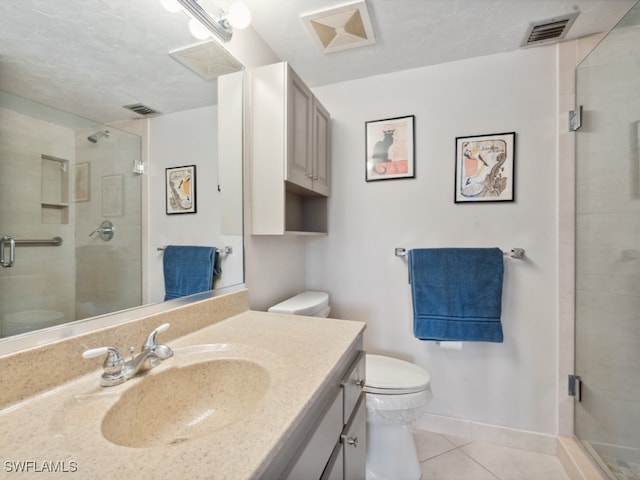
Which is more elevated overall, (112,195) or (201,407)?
(112,195)

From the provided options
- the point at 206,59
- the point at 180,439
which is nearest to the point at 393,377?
the point at 180,439

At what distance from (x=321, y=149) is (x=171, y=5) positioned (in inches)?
37.5

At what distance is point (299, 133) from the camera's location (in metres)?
1.40

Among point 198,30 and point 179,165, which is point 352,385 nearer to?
point 179,165

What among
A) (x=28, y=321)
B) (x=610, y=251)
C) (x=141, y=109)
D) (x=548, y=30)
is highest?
(x=548, y=30)

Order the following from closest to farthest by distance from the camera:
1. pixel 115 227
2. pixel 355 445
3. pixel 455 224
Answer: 1. pixel 115 227
2. pixel 355 445
3. pixel 455 224

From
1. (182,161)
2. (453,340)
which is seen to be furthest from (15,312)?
(453,340)

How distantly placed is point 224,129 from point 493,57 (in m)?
1.57

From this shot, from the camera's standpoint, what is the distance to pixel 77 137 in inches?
27.1

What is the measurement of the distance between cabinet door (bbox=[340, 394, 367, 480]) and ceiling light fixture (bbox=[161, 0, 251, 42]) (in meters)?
1.47

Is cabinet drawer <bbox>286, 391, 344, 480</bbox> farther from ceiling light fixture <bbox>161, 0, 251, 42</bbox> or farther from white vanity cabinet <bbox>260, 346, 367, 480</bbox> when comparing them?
ceiling light fixture <bbox>161, 0, 251, 42</bbox>

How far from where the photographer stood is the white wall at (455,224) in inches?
60.4

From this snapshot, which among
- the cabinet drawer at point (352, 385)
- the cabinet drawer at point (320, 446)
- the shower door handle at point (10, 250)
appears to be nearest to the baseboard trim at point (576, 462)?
the cabinet drawer at point (352, 385)

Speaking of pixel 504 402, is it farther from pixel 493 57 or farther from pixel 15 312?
pixel 15 312
